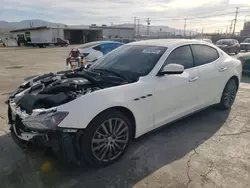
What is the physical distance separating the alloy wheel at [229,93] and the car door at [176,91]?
116cm

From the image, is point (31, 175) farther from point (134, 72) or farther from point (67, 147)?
point (134, 72)

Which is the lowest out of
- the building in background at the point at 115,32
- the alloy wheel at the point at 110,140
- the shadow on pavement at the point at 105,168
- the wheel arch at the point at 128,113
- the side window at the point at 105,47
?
the shadow on pavement at the point at 105,168

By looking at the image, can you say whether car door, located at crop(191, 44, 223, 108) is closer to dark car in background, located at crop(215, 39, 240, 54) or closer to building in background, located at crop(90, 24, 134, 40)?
dark car in background, located at crop(215, 39, 240, 54)

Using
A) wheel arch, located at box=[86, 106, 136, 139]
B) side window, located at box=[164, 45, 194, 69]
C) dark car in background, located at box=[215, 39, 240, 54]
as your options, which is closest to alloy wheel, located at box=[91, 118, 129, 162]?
wheel arch, located at box=[86, 106, 136, 139]

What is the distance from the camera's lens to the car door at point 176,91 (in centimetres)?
319

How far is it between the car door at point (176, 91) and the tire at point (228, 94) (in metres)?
1.09

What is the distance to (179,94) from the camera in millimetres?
3451

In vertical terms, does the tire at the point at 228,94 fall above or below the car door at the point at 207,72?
below

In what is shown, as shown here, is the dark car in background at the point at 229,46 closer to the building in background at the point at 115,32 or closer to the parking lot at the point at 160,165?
the parking lot at the point at 160,165

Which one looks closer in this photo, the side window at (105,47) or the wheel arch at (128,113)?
the wheel arch at (128,113)

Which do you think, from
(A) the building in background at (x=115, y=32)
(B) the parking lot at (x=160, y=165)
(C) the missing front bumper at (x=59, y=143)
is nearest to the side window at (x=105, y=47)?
(B) the parking lot at (x=160, y=165)

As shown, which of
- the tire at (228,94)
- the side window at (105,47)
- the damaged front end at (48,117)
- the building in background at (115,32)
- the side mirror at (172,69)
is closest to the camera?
the damaged front end at (48,117)

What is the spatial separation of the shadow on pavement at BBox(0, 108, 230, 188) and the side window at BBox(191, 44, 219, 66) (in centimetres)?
127

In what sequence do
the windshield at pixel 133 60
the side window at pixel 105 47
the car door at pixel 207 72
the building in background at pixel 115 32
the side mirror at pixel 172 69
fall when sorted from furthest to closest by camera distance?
1. the building in background at pixel 115 32
2. the side window at pixel 105 47
3. the car door at pixel 207 72
4. the windshield at pixel 133 60
5. the side mirror at pixel 172 69
